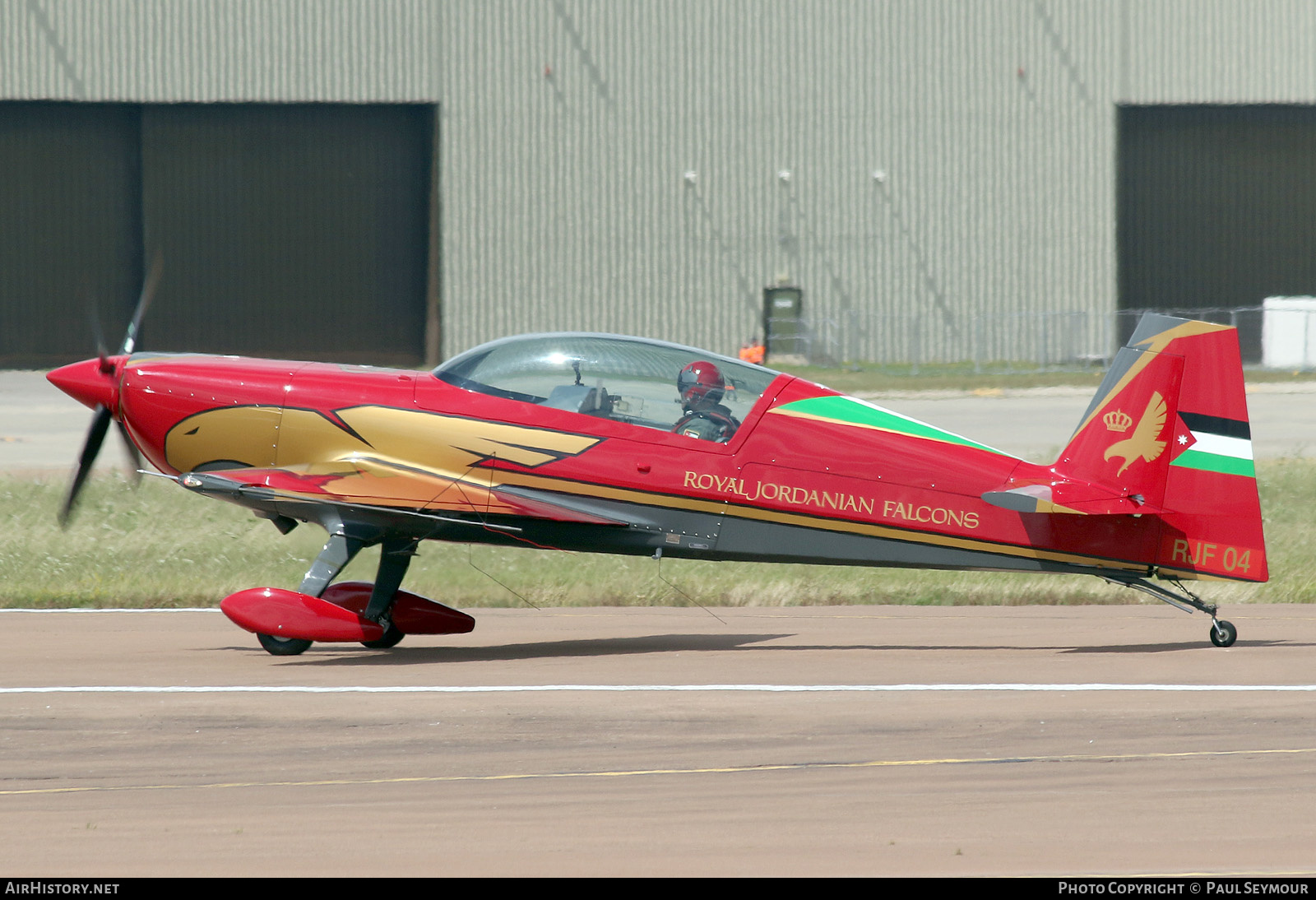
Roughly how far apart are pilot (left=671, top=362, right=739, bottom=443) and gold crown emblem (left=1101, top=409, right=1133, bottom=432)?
7.65ft

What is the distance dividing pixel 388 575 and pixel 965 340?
93.8 feet

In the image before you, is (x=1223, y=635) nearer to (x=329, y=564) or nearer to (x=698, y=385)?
(x=698, y=385)

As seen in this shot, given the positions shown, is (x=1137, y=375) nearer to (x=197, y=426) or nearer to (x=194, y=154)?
(x=197, y=426)

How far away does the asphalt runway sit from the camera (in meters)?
5.45

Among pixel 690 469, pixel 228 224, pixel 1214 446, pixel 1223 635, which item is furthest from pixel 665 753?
pixel 228 224

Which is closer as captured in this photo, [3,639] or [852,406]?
[852,406]

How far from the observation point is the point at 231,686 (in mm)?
8336

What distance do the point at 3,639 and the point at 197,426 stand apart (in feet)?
→ 7.29

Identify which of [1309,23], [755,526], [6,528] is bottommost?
[6,528]

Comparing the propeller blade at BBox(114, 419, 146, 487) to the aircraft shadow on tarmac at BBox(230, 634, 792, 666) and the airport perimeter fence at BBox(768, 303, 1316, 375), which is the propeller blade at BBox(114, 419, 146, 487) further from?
the airport perimeter fence at BBox(768, 303, 1316, 375)

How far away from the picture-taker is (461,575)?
12.6m

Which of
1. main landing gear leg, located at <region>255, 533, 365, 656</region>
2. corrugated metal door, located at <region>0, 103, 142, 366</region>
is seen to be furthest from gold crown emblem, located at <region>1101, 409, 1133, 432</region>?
corrugated metal door, located at <region>0, 103, 142, 366</region>

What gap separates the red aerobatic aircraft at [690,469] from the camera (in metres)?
8.97
